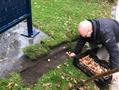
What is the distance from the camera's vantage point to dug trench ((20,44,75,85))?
548 cm

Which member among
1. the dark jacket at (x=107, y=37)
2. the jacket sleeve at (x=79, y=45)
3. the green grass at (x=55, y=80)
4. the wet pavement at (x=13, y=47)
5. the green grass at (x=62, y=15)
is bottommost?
the green grass at (x=55, y=80)

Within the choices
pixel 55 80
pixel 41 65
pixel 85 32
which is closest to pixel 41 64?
pixel 41 65

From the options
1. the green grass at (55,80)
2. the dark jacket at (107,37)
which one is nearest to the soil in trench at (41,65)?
the green grass at (55,80)

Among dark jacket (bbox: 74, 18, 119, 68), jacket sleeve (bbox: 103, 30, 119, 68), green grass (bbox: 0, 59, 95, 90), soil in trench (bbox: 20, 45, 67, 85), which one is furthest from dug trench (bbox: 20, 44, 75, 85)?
jacket sleeve (bbox: 103, 30, 119, 68)

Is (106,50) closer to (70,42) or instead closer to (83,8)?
(70,42)

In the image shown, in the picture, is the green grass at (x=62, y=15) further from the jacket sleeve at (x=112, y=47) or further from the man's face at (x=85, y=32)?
the jacket sleeve at (x=112, y=47)

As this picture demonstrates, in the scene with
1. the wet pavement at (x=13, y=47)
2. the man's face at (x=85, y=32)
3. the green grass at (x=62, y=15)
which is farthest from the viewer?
the green grass at (x=62, y=15)

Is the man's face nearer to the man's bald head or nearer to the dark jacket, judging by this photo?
the man's bald head

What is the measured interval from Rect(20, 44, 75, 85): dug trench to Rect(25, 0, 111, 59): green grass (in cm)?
14

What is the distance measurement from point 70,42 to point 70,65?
31.1 inches

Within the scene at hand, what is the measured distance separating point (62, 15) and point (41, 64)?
2038 millimetres

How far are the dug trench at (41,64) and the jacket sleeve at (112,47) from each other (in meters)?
1.07

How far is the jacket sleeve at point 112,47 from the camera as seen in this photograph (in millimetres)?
5172

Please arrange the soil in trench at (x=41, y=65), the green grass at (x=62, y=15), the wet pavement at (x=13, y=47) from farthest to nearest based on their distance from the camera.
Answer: the green grass at (x=62, y=15)
the wet pavement at (x=13, y=47)
the soil in trench at (x=41, y=65)
